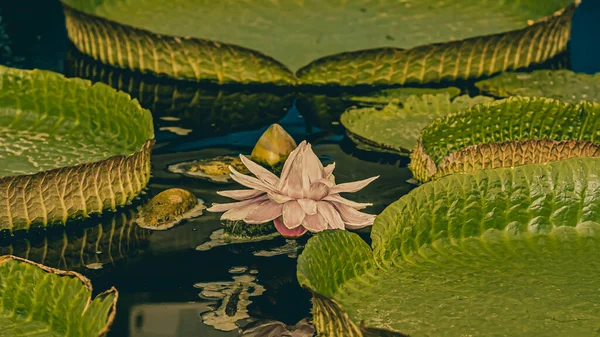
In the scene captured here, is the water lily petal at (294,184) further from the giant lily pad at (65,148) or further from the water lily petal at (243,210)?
the giant lily pad at (65,148)

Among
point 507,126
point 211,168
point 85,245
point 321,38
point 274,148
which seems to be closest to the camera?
point 85,245

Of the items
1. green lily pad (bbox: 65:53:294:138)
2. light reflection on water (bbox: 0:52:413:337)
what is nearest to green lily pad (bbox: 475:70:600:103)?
light reflection on water (bbox: 0:52:413:337)

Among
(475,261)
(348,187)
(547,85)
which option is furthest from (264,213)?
(547,85)

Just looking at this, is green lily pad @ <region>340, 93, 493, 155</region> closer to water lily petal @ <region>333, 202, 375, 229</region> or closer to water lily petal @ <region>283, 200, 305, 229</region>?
water lily petal @ <region>333, 202, 375, 229</region>

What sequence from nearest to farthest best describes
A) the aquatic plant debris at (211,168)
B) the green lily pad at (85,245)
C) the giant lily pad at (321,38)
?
the green lily pad at (85,245) < the aquatic plant debris at (211,168) < the giant lily pad at (321,38)

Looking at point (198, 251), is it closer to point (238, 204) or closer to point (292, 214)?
point (238, 204)

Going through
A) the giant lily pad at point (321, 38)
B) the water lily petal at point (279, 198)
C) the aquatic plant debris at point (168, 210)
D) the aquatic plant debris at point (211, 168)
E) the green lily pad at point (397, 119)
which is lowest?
the aquatic plant debris at point (168, 210)

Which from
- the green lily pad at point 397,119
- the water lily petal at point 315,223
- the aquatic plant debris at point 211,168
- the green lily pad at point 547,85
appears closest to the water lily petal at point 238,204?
the water lily petal at point 315,223

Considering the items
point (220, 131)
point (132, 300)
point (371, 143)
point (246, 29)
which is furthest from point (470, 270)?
point (246, 29)
